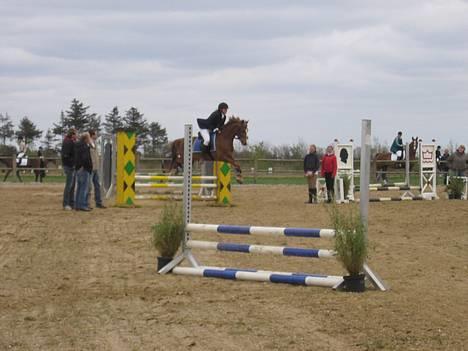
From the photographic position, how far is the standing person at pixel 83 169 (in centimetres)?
1845

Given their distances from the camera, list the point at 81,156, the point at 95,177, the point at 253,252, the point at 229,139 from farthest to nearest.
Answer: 1. the point at 229,139
2. the point at 95,177
3. the point at 81,156
4. the point at 253,252

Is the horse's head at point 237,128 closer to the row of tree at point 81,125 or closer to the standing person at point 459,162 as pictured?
the standing person at point 459,162

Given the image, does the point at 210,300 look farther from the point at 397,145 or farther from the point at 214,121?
the point at 397,145

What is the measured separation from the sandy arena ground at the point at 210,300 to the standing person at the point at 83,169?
412 centimetres

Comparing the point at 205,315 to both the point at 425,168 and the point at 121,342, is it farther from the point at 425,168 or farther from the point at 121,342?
the point at 425,168

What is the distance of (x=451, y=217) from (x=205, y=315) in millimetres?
11244

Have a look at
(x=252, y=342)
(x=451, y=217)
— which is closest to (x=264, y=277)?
(x=252, y=342)

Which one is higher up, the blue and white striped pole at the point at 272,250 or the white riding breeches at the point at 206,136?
the white riding breeches at the point at 206,136

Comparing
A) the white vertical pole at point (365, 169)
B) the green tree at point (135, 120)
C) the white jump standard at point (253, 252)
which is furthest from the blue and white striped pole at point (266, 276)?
the green tree at point (135, 120)

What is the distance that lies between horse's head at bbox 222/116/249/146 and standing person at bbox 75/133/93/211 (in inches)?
128

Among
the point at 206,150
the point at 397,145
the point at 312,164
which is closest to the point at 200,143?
the point at 206,150

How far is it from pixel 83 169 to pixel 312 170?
6.91 metres

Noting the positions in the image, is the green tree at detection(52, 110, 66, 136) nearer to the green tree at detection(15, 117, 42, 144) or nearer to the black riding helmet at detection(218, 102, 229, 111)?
the green tree at detection(15, 117, 42, 144)

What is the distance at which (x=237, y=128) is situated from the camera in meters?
20.0
